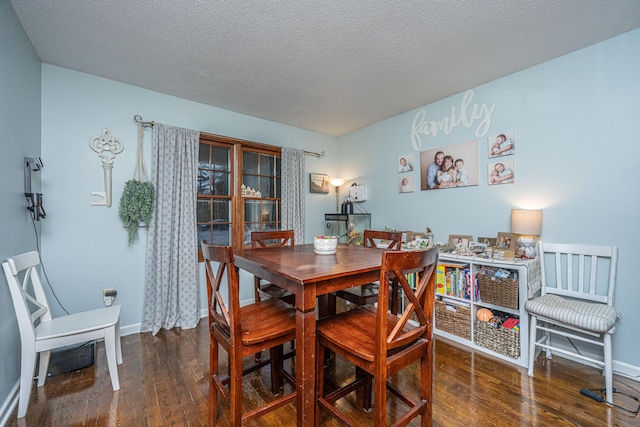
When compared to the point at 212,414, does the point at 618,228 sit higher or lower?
higher

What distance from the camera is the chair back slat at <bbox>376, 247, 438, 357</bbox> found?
110 cm

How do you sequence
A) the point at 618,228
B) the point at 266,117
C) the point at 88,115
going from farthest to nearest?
the point at 266,117 < the point at 88,115 < the point at 618,228

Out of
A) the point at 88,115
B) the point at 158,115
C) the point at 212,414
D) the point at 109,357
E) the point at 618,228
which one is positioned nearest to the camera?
the point at 212,414

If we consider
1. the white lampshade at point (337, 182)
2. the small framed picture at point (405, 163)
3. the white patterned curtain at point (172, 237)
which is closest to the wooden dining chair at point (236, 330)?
the white patterned curtain at point (172, 237)

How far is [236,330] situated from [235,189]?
247cm

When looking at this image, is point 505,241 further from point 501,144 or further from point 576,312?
point 501,144

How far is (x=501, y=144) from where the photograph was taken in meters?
2.62

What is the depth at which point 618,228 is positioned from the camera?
2031 millimetres

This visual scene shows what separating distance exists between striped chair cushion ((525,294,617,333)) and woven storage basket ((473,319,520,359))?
0.29 m

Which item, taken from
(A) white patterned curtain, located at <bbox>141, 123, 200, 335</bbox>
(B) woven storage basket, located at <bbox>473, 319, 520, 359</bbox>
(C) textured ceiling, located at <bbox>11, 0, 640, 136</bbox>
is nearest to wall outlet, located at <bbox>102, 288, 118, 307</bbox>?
(A) white patterned curtain, located at <bbox>141, 123, 200, 335</bbox>

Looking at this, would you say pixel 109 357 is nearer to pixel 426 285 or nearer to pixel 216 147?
pixel 426 285

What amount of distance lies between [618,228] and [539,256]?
0.54 m

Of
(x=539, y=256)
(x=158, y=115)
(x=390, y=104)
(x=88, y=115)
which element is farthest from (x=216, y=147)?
(x=539, y=256)

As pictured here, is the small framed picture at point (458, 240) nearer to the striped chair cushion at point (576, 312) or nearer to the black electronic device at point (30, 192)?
the striped chair cushion at point (576, 312)
